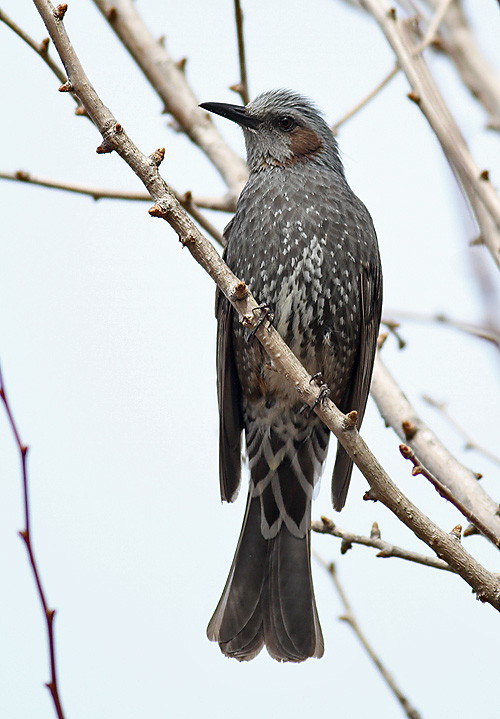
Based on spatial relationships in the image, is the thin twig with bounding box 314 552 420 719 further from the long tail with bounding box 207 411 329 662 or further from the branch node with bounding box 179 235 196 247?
the branch node with bounding box 179 235 196 247

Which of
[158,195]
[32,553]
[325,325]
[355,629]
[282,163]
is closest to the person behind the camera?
[32,553]

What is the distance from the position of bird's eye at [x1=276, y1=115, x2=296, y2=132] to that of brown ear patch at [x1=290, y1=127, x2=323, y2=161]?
0.04 meters

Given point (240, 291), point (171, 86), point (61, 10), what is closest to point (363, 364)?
point (240, 291)

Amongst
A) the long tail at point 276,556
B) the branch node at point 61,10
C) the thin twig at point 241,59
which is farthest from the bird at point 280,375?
the branch node at point 61,10

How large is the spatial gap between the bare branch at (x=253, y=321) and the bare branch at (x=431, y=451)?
0.92ft

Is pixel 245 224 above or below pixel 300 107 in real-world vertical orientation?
below

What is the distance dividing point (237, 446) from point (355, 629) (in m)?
1.36

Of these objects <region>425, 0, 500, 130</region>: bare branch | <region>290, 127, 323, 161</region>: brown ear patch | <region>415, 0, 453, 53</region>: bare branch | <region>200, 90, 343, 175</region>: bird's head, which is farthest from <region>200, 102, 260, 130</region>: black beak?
<region>415, 0, 453, 53</region>: bare branch

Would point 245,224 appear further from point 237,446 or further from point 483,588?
point 483,588

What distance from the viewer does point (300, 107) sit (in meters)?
5.26

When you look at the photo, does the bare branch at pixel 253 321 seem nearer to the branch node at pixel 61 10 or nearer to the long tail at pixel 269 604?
the branch node at pixel 61 10

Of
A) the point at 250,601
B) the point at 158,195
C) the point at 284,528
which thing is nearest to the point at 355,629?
the point at 250,601

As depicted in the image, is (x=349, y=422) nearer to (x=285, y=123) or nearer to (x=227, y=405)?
(x=227, y=405)

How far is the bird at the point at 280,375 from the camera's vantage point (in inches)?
168
